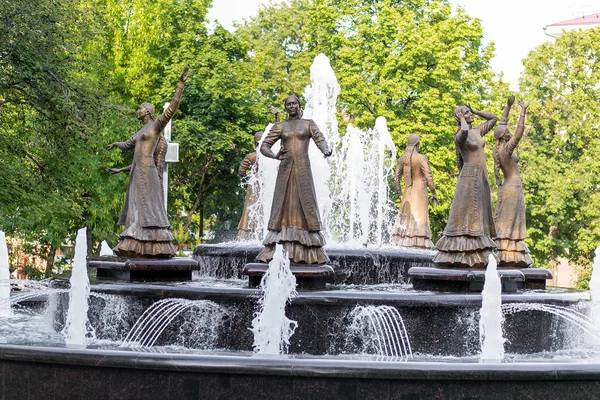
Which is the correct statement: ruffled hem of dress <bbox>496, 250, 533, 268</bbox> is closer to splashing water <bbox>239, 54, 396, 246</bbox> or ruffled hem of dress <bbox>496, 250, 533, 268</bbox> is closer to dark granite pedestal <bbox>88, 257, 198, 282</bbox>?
dark granite pedestal <bbox>88, 257, 198, 282</bbox>

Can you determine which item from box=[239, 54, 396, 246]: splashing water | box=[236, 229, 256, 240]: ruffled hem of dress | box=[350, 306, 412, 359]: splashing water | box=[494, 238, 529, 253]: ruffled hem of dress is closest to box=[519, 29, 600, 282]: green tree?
box=[239, 54, 396, 246]: splashing water

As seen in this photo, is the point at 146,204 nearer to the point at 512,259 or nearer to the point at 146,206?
the point at 146,206

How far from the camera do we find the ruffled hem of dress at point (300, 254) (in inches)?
493

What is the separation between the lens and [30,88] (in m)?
23.2

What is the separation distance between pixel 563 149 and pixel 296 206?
113 ft

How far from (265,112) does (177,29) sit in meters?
5.13

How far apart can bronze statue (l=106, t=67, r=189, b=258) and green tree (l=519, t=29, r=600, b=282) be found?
98.9 ft

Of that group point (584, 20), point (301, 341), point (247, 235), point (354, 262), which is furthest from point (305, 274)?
point (584, 20)

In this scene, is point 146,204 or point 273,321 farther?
point 146,204

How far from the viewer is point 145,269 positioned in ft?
44.6

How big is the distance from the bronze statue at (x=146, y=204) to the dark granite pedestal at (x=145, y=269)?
0.61ft

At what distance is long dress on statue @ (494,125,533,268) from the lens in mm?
15930

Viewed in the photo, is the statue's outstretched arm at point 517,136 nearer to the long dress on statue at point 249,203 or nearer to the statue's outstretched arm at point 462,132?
the statue's outstretched arm at point 462,132

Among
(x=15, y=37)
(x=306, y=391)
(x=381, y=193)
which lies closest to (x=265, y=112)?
(x=381, y=193)
